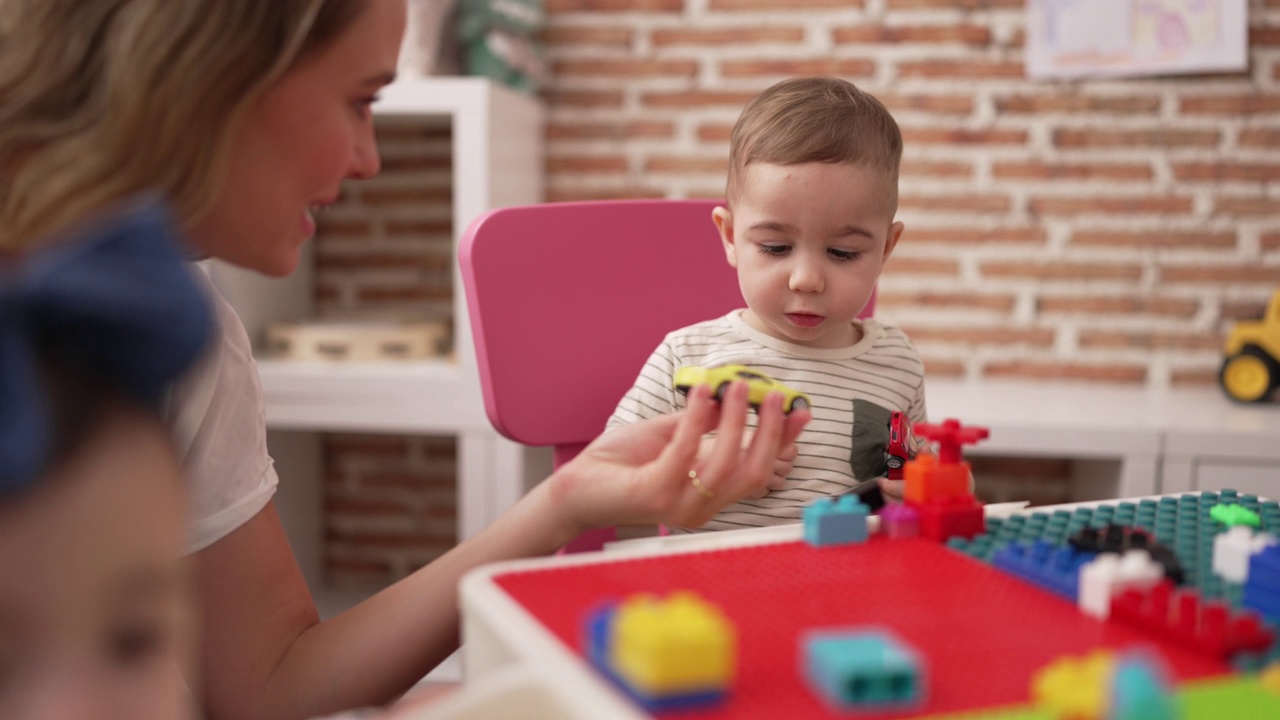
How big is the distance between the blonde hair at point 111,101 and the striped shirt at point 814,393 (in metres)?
0.58

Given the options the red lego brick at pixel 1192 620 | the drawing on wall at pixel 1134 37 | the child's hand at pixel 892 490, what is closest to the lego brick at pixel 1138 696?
the red lego brick at pixel 1192 620

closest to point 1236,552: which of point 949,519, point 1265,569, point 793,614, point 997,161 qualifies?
point 1265,569

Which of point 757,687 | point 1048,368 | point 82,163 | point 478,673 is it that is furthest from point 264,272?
point 1048,368

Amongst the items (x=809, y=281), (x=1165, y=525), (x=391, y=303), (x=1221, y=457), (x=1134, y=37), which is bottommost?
(x=1221, y=457)

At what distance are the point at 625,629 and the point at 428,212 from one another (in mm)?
1996

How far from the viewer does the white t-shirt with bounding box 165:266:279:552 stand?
2.70ft

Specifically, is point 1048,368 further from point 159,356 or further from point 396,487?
point 159,356

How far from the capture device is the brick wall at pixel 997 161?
2.13m

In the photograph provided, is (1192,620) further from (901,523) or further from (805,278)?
(805,278)

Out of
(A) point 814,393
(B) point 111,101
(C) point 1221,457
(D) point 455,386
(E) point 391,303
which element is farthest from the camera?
(E) point 391,303

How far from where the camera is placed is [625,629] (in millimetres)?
473

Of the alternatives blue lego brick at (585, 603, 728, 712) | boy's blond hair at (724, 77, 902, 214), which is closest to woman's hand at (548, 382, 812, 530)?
blue lego brick at (585, 603, 728, 712)

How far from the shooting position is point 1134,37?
2092mm

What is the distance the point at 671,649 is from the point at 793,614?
5.5 inches
